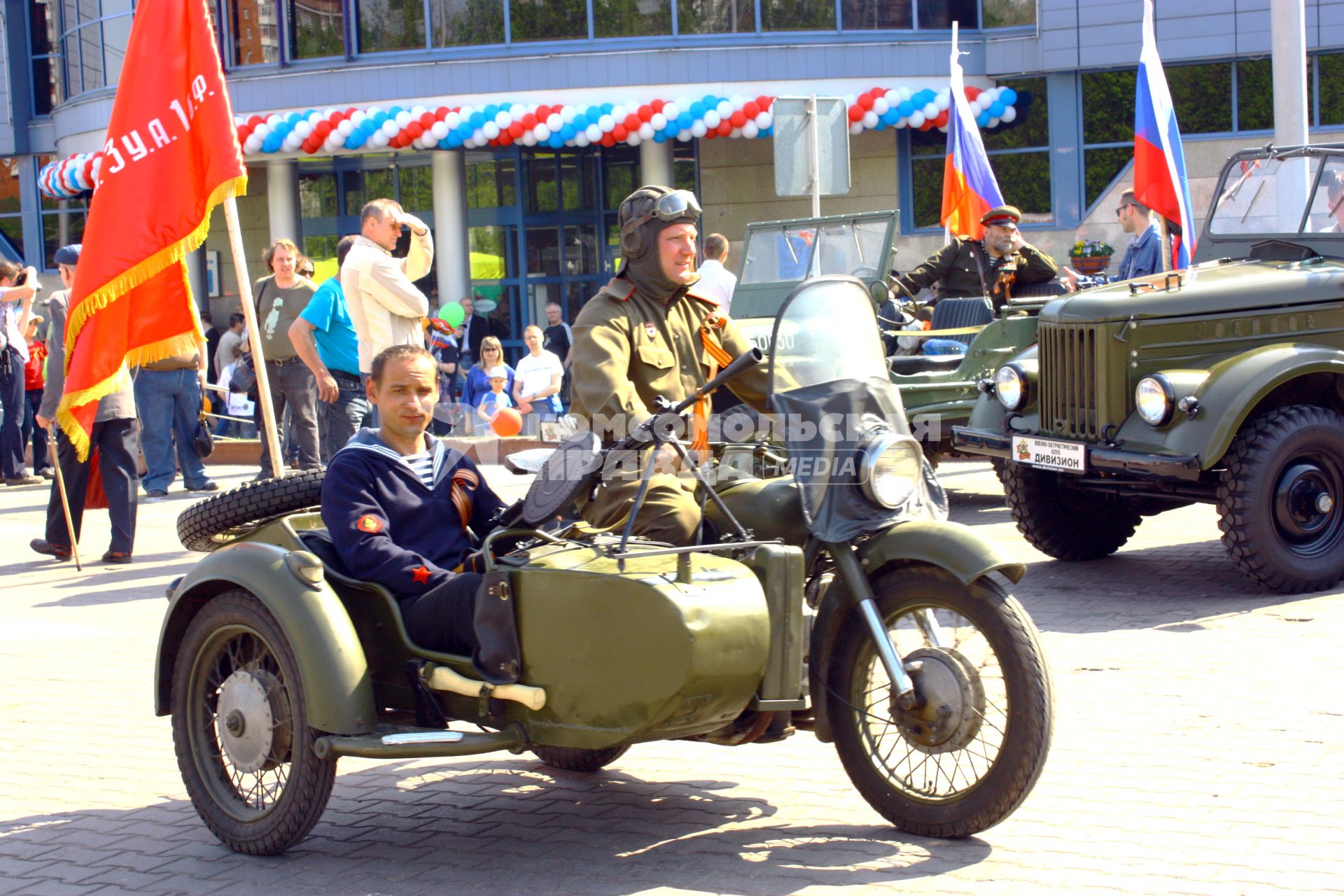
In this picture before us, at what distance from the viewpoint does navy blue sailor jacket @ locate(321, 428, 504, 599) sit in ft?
14.7

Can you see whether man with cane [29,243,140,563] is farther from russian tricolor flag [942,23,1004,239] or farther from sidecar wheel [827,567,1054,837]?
russian tricolor flag [942,23,1004,239]

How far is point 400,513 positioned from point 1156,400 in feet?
14.0

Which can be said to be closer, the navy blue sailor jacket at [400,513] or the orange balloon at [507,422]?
the orange balloon at [507,422]

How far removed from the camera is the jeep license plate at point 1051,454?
790cm

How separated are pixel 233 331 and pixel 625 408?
1653 centimetres

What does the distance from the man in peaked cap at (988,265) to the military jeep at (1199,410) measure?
2574 mm

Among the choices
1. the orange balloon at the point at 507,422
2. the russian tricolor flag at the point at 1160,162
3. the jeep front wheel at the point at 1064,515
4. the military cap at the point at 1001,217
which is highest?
the russian tricolor flag at the point at 1160,162

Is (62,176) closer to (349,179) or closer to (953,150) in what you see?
(349,179)

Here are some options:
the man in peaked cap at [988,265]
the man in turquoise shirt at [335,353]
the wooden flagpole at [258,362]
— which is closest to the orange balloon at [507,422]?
the wooden flagpole at [258,362]

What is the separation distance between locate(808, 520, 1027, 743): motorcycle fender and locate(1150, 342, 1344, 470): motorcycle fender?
345 centimetres

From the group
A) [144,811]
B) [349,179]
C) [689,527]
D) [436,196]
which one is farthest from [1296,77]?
[349,179]

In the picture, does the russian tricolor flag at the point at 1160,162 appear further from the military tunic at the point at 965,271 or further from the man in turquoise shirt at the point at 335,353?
the man in turquoise shirt at the point at 335,353

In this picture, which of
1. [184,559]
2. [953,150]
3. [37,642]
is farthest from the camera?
[953,150]

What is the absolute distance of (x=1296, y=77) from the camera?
12.8 metres
